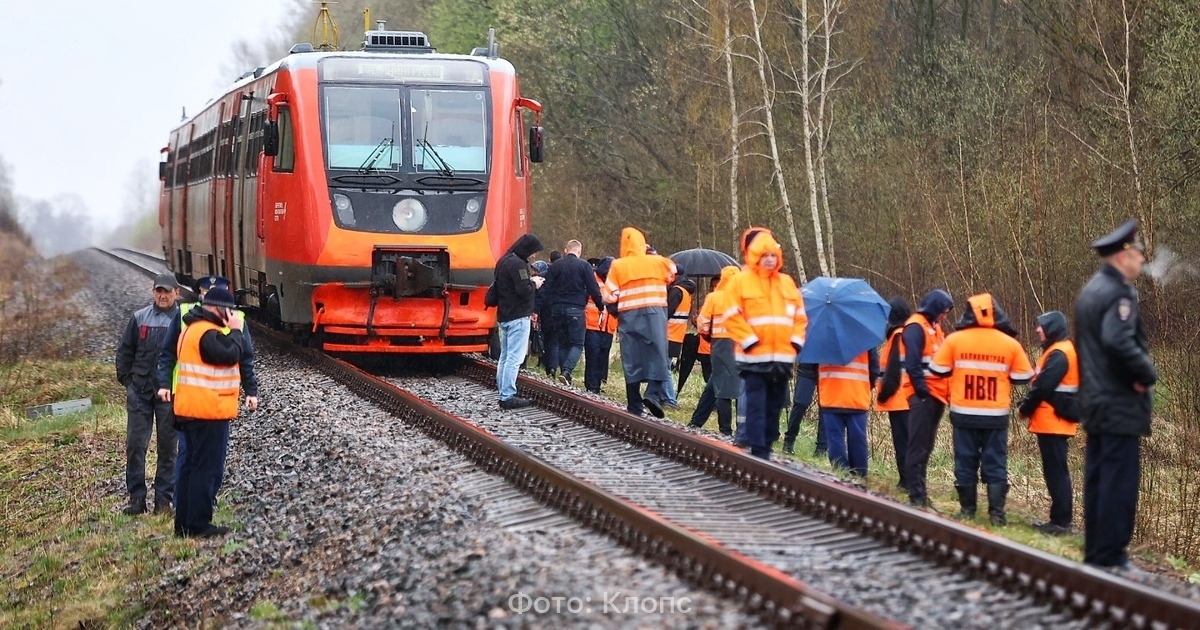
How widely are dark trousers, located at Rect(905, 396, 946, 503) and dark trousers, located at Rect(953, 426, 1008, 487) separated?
272mm

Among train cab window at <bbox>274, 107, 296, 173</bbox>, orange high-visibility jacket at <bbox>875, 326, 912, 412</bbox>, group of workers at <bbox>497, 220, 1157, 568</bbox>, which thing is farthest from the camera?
train cab window at <bbox>274, 107, 296, 173</bbox>

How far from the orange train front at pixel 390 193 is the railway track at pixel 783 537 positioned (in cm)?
349

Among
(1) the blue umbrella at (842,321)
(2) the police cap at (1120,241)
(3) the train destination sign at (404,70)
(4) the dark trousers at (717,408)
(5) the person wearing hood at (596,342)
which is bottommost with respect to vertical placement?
(4) the dark trousers at (717,408)

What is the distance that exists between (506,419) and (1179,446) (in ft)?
22.7

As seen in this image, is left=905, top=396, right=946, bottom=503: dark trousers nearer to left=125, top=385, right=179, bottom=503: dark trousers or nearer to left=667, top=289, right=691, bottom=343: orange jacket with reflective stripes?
left=667, top=289, right=691, bottom=343: orange jacket with reflective stripes

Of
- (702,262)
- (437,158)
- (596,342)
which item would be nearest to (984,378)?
(702,262)

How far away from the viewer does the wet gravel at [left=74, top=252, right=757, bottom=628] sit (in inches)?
236

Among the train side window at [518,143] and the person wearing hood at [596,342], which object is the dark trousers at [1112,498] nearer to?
the person wearing hood at [596,342]

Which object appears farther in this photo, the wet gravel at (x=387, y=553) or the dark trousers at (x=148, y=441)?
the dark trousers at (x=148, y=441)

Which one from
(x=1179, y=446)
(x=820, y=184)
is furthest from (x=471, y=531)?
(x=820, y=184)

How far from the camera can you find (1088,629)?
18.4 feet

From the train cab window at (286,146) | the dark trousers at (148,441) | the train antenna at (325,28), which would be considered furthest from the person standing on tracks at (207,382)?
the train antenna at (325,28)

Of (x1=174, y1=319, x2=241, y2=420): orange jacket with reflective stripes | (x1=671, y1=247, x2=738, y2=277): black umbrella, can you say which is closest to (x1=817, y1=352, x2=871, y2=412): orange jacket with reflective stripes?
(x1=671, y1=247, x2=738, y2=277): black umbrella

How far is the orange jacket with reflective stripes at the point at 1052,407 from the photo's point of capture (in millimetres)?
9242
